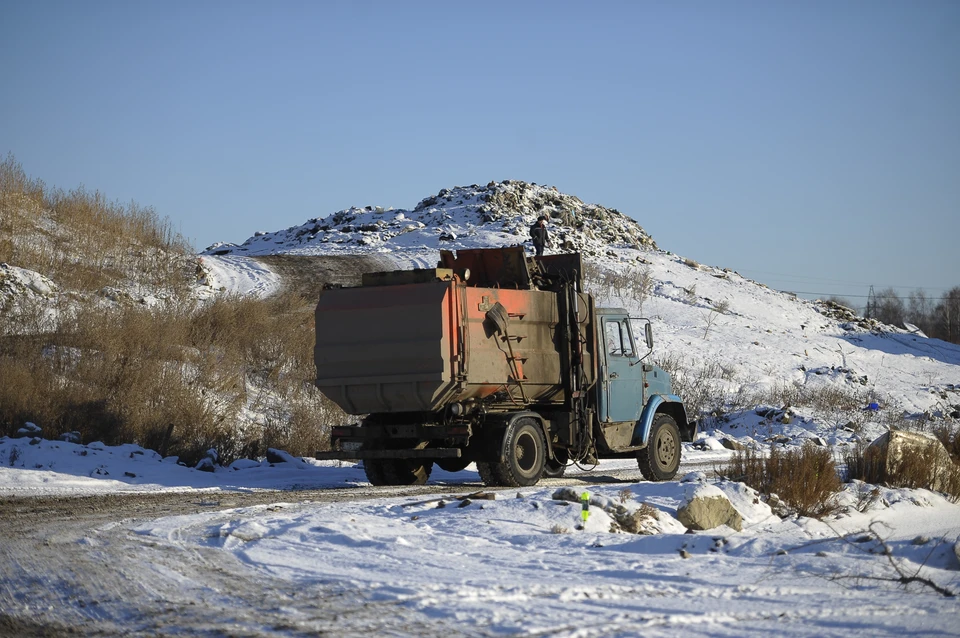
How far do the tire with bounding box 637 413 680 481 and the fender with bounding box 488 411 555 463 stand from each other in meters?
1.90

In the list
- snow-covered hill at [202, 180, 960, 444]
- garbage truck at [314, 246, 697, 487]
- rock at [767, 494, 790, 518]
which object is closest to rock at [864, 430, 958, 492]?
rock at [767, 494, 790, 518]

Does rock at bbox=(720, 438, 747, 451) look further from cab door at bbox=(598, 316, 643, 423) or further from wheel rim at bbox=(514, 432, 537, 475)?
wheel rim at bbox=(514, 432, 537, 475)

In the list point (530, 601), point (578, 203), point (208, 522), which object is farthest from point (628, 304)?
point (530, 601)

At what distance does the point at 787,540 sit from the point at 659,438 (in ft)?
25.1

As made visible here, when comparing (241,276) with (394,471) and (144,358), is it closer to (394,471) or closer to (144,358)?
(144,358)

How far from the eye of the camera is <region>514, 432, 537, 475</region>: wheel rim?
573 inches

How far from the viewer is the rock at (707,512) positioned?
390 inches

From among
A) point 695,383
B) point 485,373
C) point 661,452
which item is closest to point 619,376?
point 661,452

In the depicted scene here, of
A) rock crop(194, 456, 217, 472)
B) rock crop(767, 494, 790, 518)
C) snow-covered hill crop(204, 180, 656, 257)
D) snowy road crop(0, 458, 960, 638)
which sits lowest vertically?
snowy road crop(0, 458, 960, 638)

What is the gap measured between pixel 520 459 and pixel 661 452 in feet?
10.6

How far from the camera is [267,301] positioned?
1156 inches

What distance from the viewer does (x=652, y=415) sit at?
54.2 ft

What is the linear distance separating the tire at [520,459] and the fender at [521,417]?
4cm

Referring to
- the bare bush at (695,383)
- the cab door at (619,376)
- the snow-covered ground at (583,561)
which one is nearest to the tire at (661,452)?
the cab door at (619,376)
